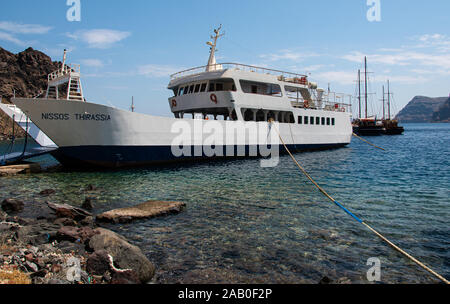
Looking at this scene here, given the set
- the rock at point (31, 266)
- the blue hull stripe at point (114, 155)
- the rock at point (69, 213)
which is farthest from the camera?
the blue hull stripe at point (114, 155)

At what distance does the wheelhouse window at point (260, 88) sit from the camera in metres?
23.8

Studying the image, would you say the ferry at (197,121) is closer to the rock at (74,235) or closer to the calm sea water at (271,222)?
the calm sea water at (271,222)

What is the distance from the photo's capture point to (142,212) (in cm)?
865


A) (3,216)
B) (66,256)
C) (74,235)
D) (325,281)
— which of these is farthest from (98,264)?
(3,216)

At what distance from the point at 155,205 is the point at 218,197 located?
2.57m

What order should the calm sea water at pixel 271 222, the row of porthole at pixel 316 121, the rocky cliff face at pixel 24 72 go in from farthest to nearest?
the rocky cliff face at pixel 24 72
the row of porthole at pixel 316 121
the calm sea water at pixel 271 222

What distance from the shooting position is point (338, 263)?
5785mm

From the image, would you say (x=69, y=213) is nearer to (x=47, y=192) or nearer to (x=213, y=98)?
(x=47, y=192)

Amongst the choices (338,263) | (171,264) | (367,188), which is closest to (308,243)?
(338,263)

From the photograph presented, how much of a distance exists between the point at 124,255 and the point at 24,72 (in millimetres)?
97426

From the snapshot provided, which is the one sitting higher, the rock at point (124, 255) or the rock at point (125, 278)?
the rock at point (124, 255)

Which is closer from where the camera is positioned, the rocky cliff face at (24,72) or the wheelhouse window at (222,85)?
the wheelhouse window at (222,85)

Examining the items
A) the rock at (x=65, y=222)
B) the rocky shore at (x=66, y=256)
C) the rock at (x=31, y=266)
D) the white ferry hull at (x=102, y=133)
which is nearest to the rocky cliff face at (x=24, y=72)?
the white ferry hull at (x=102, y=133)

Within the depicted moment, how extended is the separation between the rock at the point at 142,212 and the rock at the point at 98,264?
2.87m
